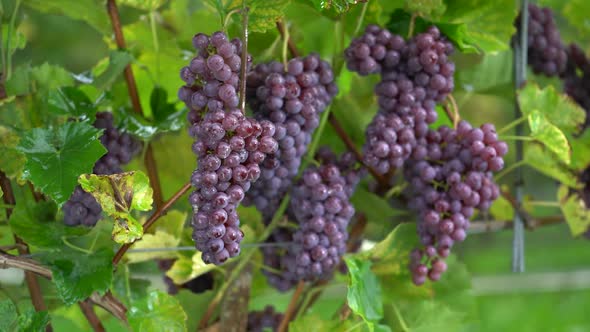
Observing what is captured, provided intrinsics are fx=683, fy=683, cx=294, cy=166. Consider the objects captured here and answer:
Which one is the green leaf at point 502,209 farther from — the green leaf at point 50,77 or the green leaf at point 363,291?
the green leaf at point 50,77

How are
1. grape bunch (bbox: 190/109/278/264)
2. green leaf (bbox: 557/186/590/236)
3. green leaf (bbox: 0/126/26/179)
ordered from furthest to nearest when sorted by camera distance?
green leaf (bbox: 557/186/590/236) → green leaf (bbox: 0/126/26/179) → grape bunch (bbox: 190/109/278/264)

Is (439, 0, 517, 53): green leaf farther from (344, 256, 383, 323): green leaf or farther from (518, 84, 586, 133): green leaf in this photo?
(344, 256, 383, 323): green leaf

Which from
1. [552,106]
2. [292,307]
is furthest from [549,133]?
[292,307]

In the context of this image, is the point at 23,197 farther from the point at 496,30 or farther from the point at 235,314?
the point at 496,30

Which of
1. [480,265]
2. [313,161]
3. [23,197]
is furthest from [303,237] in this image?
[480,265]

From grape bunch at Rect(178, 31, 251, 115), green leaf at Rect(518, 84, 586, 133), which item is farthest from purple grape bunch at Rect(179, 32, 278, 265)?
green leaf at Rect(518, 84, 586, 133)

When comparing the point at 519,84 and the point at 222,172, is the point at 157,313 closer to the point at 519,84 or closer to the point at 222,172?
the point at 222,172
